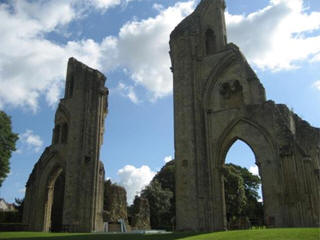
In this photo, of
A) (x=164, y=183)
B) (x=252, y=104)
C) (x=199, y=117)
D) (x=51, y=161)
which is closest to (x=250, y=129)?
(x=252, y=104)

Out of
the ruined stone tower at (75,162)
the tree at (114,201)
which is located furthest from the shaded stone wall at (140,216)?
the ruined stone tower at (75,162)

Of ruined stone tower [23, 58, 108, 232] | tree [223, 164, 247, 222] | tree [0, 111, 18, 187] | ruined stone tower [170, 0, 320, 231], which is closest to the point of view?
ruined stone tower [170, 0, 320, 231]

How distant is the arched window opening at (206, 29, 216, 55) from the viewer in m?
22.7

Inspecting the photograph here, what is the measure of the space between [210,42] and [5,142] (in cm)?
1523

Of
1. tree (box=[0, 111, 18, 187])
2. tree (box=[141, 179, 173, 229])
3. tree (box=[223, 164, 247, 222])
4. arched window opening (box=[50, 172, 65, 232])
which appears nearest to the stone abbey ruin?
arched window opening (box=[50, 172, 65, 232])

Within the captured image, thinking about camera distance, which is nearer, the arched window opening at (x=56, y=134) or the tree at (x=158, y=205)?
the arched window opening at (x=56, y=134)

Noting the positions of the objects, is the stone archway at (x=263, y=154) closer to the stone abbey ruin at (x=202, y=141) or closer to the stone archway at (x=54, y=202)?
the stone abbey ruin at (x=202, y=141)

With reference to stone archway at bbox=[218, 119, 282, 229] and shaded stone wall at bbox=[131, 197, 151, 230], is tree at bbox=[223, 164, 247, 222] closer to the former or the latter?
shaded stone wall at bbox=[131, 197, 151, 230]

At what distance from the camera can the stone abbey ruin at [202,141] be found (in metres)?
17.0

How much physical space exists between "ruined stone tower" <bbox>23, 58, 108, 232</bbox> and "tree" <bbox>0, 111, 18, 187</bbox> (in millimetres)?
1758

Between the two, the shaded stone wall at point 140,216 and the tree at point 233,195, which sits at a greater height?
the tree at point 233,195

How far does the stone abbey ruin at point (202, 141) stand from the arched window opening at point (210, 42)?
67 mm

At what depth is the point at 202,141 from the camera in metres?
19.8

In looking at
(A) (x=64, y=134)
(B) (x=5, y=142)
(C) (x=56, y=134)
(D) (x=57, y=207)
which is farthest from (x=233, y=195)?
(B) (x=5, y=142)
